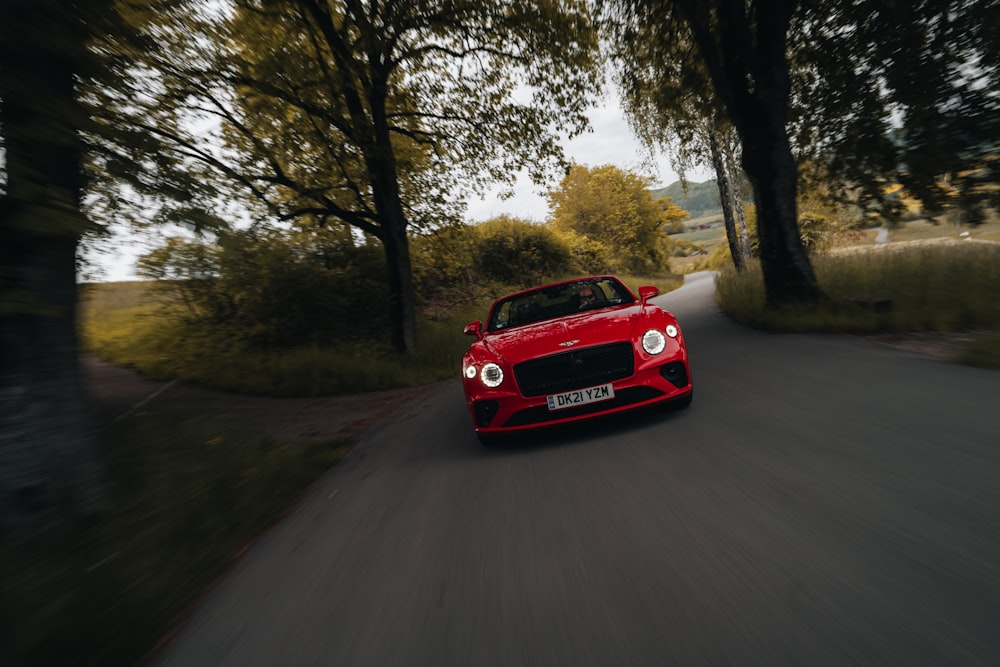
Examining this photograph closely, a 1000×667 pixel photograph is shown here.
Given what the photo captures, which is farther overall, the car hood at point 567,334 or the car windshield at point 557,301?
the car windshield at point 557,301

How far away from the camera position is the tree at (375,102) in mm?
8742

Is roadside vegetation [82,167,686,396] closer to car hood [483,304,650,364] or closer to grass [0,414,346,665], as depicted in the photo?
grass [0,414,346,665]

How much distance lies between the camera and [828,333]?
7.26m

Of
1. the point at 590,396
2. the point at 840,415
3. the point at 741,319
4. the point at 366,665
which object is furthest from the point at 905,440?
the point at 741,319

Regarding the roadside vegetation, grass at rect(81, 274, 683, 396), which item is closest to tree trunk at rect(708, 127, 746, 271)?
the roadside vegetation

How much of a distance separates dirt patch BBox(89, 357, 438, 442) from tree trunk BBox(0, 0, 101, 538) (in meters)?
2.70

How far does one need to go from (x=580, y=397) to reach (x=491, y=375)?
0.76m

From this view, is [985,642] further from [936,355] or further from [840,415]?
[936,355]

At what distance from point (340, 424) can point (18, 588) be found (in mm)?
4595

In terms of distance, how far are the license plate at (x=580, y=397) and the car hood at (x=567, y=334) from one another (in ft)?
1.14

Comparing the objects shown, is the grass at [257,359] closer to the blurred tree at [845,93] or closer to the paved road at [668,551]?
the paved road at [668,551]

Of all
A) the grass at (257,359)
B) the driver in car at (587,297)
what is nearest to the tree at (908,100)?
the driver in car at (587,297)

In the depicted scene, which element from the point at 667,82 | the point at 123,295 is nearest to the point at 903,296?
the point at 667,82

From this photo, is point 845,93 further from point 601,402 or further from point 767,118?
point 601,402
